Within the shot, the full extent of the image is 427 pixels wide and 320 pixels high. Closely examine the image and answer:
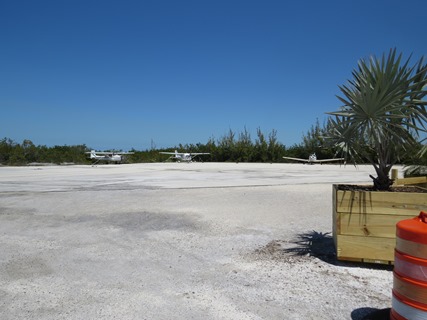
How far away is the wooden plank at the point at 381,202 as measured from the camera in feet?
10.1

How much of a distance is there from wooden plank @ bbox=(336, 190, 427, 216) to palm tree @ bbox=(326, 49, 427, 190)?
Answer: 1.03ft

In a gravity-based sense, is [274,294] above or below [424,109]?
below

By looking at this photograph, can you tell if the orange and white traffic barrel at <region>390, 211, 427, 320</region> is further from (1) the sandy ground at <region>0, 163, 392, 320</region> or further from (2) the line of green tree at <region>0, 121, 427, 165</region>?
(2) the line of green tree at <region>0, 121, 427, 165</region>

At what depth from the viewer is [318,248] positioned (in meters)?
3.95

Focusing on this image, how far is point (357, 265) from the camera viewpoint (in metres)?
3.34

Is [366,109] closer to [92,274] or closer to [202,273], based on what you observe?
[202,273]

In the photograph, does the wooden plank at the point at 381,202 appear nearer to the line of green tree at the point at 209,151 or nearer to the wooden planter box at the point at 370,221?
the wooden planter box at the point at 370,221

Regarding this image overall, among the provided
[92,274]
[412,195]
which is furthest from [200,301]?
[412,195]

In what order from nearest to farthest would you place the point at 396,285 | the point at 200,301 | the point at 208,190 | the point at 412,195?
the point at 396,285
the point at 200,301
the point at 412,195
the point at 208,190

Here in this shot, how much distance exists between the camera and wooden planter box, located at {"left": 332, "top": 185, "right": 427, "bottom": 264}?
10.2 ft

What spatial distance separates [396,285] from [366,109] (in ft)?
5.44

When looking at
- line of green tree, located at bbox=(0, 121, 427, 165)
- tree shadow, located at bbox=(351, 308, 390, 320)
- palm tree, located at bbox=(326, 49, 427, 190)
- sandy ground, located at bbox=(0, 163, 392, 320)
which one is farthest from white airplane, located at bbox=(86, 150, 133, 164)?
tree shadow, located at bbox=(351, 308, 390, 320)

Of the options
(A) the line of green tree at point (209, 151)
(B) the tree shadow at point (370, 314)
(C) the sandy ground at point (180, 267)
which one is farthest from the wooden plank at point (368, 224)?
(A) the line of green tree at point (209, 151)

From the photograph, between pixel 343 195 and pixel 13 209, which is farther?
pixel 13 209
